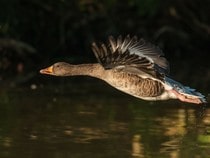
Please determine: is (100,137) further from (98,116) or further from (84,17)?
(84,17)

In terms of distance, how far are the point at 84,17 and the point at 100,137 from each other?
10470 mm

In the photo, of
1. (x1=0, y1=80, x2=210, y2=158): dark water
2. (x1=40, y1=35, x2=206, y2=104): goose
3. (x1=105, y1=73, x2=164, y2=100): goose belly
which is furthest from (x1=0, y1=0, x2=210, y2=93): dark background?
(x1=105, y1=73, x2=164, y2=100): goose belly

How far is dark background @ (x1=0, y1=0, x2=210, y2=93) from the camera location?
63.7ft

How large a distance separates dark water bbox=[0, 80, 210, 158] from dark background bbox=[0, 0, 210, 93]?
3826 millimetres

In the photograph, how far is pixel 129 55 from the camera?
10.3 metres

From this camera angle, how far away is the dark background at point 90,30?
19.4m

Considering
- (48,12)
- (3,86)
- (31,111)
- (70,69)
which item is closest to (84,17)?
(48,12)

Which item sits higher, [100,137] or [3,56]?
[3,56]

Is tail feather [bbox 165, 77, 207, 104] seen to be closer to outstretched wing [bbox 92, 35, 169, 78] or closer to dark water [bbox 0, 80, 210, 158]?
outstretched wing [bbox 92, 35, 169, 78]

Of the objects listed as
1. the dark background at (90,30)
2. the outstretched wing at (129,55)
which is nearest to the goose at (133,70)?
the outstretched wing at (129,55)

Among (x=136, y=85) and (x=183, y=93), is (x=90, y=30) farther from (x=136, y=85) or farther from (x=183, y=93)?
(x=136, y=85)

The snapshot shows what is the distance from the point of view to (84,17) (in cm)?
2138

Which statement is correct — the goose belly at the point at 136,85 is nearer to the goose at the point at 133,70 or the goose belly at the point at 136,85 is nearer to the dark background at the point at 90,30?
the goose at the point at 133,70

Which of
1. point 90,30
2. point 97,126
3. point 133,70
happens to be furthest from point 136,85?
point 90,30
